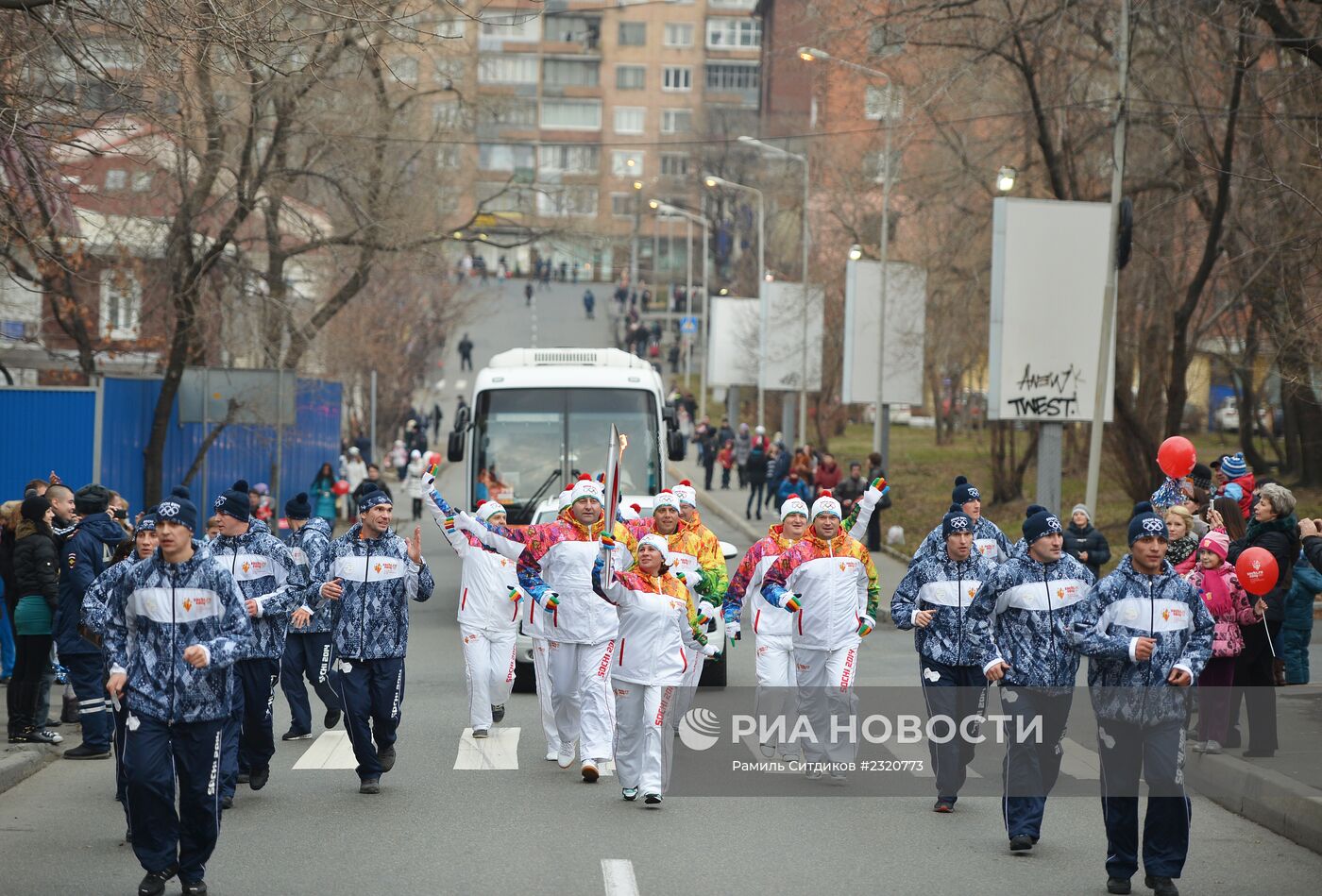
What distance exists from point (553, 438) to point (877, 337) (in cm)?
1334

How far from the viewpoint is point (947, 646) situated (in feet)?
33.3

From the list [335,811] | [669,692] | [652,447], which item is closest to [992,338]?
[652,447]

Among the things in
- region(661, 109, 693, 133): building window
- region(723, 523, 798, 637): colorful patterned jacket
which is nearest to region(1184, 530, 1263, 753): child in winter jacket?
region(723, 523, 798, 637): colorful patterned jacket

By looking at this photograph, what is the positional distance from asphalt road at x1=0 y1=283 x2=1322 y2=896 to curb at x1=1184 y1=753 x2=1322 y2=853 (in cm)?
12

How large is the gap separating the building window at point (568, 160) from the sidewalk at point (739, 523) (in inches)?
2093

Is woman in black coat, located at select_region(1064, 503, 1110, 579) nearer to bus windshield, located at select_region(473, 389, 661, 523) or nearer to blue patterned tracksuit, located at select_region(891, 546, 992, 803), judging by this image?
blue patterned tracksuit, located at select_region(891, 546, 992, 803)

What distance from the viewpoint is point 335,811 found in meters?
10.0

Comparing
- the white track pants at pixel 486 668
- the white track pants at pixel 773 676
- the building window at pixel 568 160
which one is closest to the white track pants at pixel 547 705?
the white track pants at pixel 486 668

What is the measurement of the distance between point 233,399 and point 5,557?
13767 millimetres

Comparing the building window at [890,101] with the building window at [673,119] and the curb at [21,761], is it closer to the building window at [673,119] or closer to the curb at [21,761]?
the curb at [21,761]

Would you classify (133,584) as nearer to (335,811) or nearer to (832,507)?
(335,811)

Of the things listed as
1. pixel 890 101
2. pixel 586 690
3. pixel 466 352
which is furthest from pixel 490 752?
pixel 466 352

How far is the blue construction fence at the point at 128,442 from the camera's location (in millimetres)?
22438

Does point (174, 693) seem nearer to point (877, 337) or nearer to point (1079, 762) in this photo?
point (1079, 762)
